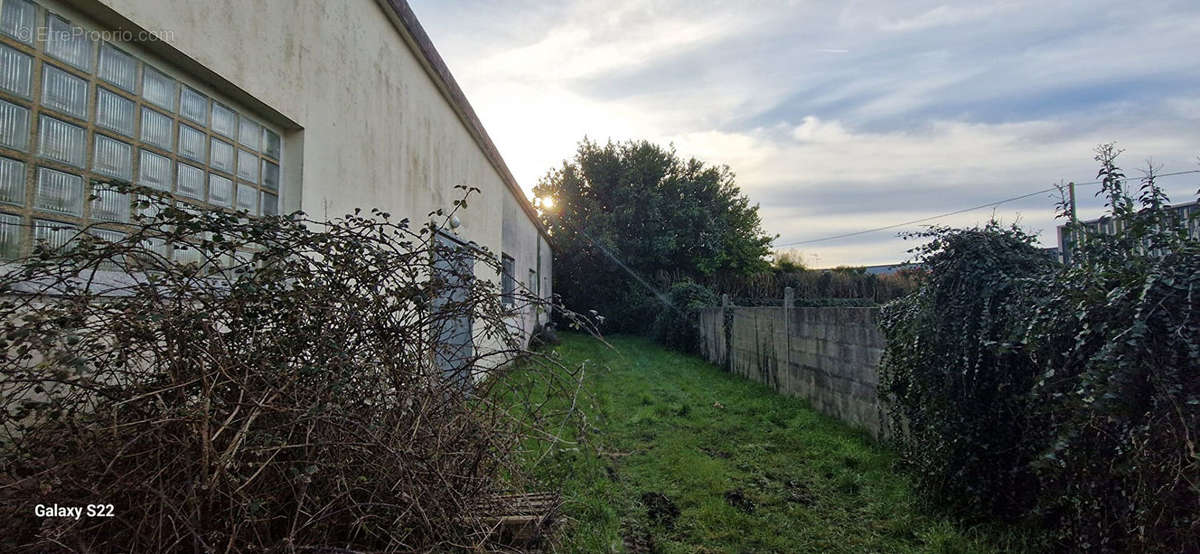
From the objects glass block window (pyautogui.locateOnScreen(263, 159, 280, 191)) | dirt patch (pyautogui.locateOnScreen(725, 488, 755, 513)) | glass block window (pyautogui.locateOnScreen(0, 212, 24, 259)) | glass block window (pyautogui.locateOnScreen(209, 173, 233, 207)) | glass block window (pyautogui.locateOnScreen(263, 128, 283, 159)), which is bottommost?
dirt patch (pyautogui.locateOnScreen(725, 488, 755, 513))

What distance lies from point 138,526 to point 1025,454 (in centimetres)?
389

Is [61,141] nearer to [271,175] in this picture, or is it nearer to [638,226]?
[271,175]

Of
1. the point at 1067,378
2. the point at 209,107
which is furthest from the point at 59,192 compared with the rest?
the point at 1067,378

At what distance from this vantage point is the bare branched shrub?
174 centimetres

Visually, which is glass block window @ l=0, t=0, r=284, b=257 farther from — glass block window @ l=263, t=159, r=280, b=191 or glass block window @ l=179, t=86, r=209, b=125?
glass block window @ l=263, t=159, r=280, b=191

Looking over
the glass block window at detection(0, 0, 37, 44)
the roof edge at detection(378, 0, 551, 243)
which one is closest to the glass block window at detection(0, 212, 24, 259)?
the glass block window at detection(0, 0, 37, 44)


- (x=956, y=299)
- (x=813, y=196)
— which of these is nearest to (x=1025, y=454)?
(x=956, y=299)

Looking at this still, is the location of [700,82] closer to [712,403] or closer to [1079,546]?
[712,403]

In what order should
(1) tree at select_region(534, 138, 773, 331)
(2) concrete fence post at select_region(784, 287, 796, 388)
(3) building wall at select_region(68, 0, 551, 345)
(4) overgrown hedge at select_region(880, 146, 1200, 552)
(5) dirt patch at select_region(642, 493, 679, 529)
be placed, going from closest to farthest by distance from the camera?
(4) overgrown hedge at select_region(880, 146, 1200, 552) < (3) building wall at select_region(68, 0, 551, 345) < (5) dirt patch at select_region(642, 493, 679, 529) < (2) concrete fence post at select_region(784, 287, 796, 388) < (1) tree at select_region(534, 138, 773, 331)

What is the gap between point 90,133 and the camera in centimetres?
257

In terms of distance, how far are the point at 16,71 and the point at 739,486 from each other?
4.55m

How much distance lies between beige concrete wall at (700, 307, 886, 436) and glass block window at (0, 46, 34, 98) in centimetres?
550

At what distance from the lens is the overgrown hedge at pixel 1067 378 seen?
7.07ft

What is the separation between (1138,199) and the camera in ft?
9.18
